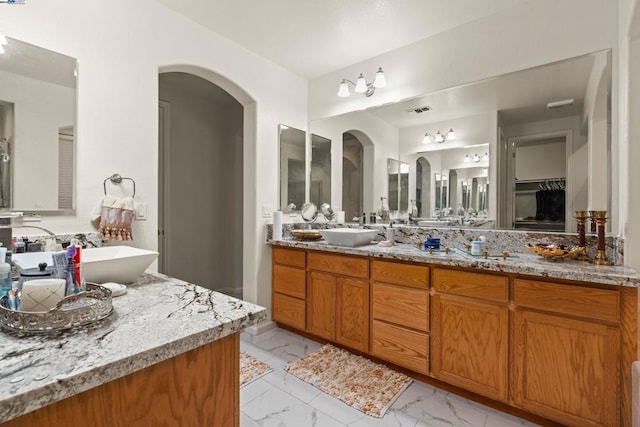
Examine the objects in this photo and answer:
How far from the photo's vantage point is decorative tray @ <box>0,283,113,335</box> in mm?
765

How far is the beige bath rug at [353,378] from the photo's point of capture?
188cm

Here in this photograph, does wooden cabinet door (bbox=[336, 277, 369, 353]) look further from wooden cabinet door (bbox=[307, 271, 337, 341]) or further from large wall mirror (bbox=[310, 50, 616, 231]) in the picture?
large wall mirror (bbox=[310, 50, 616, 231])

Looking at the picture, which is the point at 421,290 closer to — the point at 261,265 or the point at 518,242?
the point at 518,242

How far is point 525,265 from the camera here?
1650 mm

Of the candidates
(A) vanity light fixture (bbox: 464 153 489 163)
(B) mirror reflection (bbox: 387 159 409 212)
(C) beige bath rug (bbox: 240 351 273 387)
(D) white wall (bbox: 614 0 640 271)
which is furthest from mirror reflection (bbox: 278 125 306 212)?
(D) white wall (bbox: 614 0 640 271)

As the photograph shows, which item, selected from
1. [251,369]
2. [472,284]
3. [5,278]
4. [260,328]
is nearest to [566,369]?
[472,284]

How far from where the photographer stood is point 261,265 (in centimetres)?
294

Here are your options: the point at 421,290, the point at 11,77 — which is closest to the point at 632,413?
the point at 421,290

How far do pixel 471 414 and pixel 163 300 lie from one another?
179 centimetres

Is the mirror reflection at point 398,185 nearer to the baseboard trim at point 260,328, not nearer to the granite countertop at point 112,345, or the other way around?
the baseboard trim at point 260,328

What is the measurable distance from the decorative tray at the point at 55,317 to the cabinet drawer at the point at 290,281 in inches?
75.3

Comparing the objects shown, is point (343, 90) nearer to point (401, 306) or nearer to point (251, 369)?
point (401, 306)

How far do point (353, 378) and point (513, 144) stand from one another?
2009 millimetres

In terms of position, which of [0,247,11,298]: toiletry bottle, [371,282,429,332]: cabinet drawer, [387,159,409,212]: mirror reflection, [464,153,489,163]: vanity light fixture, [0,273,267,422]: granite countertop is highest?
[464,153,489,163]: vanity light fixture
